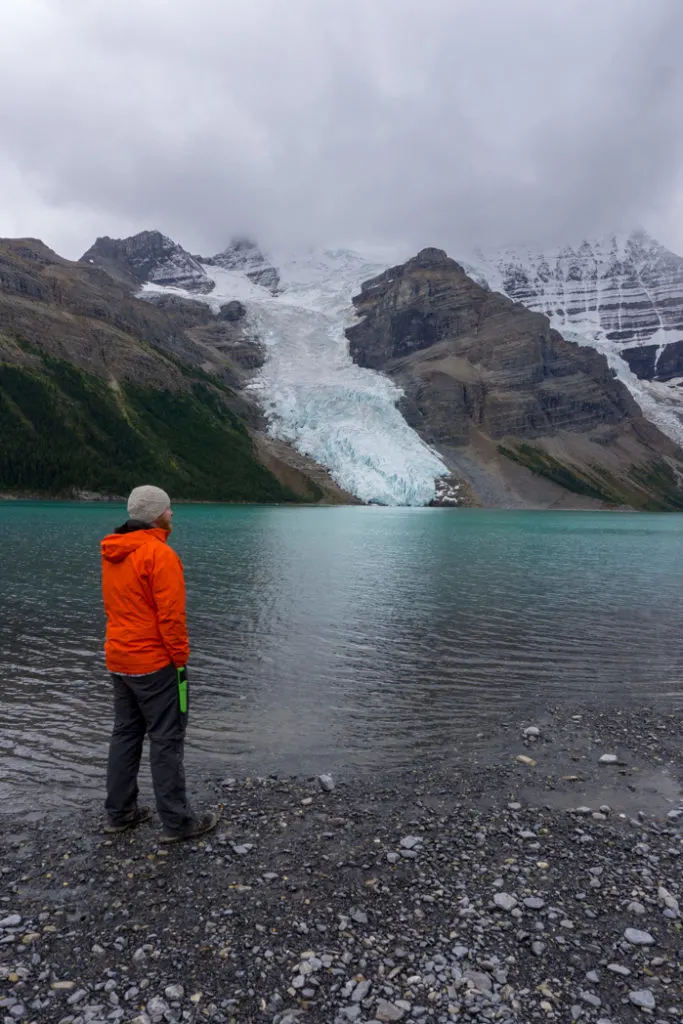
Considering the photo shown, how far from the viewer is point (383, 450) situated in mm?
188875

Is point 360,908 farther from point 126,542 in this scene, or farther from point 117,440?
point 117,440

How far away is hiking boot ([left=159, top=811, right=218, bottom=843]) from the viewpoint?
778 cm

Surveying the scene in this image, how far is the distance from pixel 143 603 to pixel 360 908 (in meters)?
4.26

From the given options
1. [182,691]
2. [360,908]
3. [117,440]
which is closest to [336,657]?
[182,691]

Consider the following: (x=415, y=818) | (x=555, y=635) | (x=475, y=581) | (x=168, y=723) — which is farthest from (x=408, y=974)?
(x=475, y=581)

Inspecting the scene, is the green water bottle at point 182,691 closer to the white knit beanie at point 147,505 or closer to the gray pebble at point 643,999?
the white knit beanie at point 147,505

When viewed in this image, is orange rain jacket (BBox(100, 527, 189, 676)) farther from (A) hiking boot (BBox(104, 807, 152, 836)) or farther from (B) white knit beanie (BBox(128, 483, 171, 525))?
(A) hiking boot (BBox(104, 807, 152, 836))

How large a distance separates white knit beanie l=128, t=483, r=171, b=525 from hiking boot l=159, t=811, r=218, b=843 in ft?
13.1

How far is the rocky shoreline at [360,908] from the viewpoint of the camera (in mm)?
5199

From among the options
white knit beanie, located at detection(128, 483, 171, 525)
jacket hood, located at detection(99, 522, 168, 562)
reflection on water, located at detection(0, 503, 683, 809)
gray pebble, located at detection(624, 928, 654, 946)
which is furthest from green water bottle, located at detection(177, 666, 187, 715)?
gray pebble, located at detection(624, 928, 654, 946)

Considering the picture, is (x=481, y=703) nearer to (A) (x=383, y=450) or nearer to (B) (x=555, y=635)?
(B) (x=555, y=635)

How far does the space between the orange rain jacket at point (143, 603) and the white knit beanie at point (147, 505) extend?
178mm

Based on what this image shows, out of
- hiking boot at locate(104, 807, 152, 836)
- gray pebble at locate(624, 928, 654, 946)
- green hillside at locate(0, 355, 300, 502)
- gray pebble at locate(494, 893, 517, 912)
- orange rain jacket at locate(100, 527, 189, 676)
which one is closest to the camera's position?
gray pebble at locate(624, 928, 654, 946)

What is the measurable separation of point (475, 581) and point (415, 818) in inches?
1045
